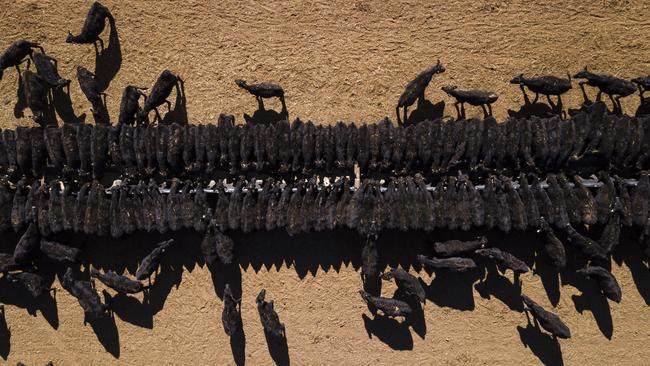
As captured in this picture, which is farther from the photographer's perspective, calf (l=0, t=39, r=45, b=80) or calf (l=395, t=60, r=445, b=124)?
calf (l=0, t=39, r=45, b=80)

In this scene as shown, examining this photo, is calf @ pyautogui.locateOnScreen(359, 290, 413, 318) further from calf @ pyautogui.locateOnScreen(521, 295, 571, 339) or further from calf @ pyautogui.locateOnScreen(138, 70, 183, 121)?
calf @ pyautogui.locateOnScreen(138, 70, 183, 121)

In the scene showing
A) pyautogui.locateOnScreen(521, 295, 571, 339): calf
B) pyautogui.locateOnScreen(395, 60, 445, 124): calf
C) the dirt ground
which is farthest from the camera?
the dirt ground

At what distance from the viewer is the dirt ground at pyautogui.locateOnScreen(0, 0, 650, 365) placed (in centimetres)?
1105

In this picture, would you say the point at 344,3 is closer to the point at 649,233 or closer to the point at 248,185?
the point at 248,185

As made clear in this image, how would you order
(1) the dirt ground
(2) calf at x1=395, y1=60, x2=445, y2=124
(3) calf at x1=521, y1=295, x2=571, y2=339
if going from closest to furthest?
(2) calf at x1=395, y1=60, x2=445, y2=124 < (3) calf at x1=521, y1=295, x2=571, y2=339 < (1) the dirt ground

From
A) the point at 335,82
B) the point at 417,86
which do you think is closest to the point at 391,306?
the point at 417,86

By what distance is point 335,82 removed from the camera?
11.2 m

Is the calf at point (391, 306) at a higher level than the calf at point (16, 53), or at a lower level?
lower

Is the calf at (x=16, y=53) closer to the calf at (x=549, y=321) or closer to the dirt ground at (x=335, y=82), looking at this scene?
the dirt ground at (x=335, y=82)

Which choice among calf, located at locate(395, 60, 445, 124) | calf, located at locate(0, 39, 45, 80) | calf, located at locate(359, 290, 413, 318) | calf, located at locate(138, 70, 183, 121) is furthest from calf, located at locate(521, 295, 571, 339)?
calf, located at locate(0, 39, 45, 80)

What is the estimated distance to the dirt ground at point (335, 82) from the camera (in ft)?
36.2

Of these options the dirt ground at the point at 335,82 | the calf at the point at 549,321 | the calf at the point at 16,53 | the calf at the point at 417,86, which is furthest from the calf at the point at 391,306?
the calf at the point at 16,53

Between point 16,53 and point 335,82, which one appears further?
point 335,82

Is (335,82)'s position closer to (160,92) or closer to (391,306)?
(160,92)
